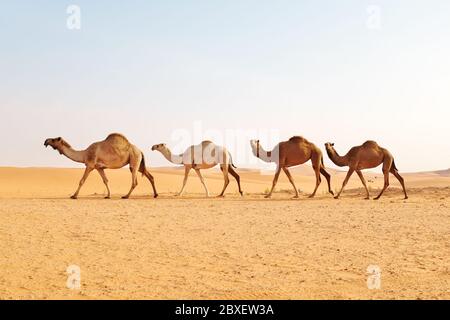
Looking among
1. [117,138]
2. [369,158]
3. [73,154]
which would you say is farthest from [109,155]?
[369,158]

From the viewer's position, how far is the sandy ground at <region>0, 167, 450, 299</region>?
5715 mm

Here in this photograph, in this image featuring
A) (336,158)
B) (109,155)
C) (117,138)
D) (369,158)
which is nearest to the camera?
(109,155)

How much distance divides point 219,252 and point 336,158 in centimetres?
1192

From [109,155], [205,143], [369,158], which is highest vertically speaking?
[205,143]

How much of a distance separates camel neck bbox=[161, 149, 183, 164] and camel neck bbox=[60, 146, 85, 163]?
3.38m

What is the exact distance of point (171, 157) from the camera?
1911 centimetres

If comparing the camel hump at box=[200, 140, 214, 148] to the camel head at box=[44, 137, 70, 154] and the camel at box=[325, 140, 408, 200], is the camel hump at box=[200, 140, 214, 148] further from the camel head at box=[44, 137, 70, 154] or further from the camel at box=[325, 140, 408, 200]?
the camel at box=[325, 140, 408, 200]

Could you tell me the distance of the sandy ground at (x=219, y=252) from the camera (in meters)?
5.71

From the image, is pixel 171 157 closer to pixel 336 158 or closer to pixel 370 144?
pixel 336 158

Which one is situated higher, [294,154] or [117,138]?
[117,138]

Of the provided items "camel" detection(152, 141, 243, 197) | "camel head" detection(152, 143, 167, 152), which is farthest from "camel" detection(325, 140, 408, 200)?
"camel head" detection(152, 143, 167, 152)

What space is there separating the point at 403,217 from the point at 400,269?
496 cm
